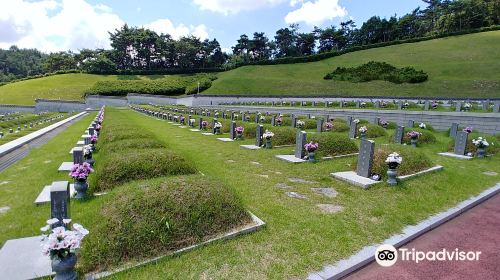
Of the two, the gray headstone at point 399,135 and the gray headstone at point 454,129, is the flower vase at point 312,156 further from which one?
the gray headstone at point 454,129

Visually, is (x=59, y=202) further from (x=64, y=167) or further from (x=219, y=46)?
(x=219, y=46)

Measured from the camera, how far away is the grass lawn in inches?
151

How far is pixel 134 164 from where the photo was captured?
6.30m

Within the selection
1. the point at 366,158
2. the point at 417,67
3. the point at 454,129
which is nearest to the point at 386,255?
the point at 366,158

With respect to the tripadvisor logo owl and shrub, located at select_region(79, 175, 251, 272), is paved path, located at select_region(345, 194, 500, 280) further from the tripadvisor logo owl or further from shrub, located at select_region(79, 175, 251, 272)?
shrub, located at select_region(79, 175, 251, 272)

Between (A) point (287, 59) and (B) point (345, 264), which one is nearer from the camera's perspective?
(B) point (345, 264)

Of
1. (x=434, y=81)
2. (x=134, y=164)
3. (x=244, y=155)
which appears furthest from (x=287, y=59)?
(x=134, y=164)

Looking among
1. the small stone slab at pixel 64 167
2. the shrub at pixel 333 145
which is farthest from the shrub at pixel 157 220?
the shrub at pixel 333 145

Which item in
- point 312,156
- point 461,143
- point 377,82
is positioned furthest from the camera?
point 377,82

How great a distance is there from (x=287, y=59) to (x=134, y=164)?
230 feet

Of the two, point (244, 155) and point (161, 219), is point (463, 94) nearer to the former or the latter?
point (244, 155)

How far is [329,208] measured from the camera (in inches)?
228

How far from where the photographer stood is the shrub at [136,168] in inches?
243

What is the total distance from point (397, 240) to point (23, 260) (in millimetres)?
5274
